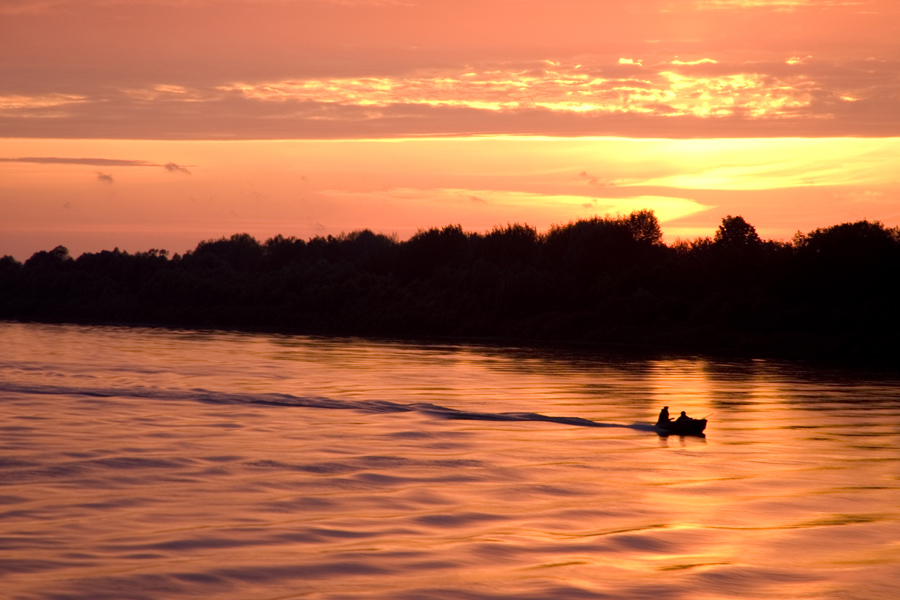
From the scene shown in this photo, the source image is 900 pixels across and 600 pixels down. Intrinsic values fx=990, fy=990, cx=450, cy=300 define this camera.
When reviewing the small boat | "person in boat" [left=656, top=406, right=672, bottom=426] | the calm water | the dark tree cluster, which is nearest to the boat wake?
the calm water

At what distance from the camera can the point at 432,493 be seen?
1927 centimetres

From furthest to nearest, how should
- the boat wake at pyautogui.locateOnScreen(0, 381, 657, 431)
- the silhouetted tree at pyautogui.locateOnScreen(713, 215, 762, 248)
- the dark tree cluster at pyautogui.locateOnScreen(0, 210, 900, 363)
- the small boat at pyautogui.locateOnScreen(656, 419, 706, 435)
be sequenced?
the silhouetted tree at pyautogui.locateOnScreen(713, 215, 762, 248) < the dark tree cluster at pyautogui.locateOnScreen(0, 210, 900, 363) < the boat wake at pyautogui.locateOnScreen(0, 381, 657, 431) < the small boat at pyautogui.locateOnScreen(656, 419, 706, 435)

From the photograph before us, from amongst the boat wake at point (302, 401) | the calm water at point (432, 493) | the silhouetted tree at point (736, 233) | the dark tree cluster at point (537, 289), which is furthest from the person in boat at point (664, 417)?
the silhouetted tree at point (736, 233)

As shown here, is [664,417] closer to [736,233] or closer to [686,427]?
[686,427]

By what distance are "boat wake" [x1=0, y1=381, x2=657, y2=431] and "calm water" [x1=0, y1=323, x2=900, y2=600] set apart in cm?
19

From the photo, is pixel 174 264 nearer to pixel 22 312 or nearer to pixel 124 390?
pixel 22 312

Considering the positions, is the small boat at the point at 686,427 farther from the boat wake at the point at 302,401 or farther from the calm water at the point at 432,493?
the boat wake at the point at 302,401

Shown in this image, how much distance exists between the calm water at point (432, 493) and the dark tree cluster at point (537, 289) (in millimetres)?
35930

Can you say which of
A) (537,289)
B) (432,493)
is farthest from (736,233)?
(432,493)

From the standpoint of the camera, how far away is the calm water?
44.1 feet

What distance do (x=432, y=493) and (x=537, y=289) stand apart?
74.3m

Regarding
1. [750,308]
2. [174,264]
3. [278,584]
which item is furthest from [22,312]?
[278,584]

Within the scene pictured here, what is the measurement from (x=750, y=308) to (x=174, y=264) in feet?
245

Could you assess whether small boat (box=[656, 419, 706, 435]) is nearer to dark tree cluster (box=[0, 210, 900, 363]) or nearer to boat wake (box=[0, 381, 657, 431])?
boat wake (box=[0, 381, 657, 431])
